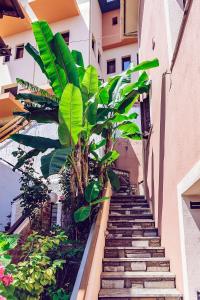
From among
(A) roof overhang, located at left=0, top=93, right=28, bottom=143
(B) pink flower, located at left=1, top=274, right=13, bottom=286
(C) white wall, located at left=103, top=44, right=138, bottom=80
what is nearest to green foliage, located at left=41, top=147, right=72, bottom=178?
(B) pink flower, located at left=1, top=274, right=13, bottom=286

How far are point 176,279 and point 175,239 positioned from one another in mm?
683

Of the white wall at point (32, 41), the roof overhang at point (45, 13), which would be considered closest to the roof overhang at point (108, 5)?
the white wall at point (32, 41)

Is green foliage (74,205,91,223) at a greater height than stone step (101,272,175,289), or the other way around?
green foliage (74,205,91,223)

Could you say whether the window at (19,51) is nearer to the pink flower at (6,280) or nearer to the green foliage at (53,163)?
the green foliage at (53,163)

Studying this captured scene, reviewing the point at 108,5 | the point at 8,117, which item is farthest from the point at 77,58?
the point at 108,5

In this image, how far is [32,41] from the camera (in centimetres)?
1526

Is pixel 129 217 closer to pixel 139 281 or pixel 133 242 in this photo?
pixel 133 242

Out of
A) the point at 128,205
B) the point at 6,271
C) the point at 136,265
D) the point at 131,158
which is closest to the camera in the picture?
the point at 6,271

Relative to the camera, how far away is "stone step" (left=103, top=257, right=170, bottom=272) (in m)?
5.28

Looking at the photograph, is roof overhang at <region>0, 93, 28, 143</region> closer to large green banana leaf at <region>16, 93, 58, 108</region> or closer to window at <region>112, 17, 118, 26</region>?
large green banana leaf at <region>16, 93, 58, 108</region>

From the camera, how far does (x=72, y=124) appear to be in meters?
5.19

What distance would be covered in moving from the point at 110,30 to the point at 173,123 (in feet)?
46.7

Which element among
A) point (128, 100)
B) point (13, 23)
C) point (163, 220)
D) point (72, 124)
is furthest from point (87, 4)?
point (163, 220)

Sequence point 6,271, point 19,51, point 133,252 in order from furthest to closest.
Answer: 1. point 19,51
2. point 133,252
3. point 6,271
